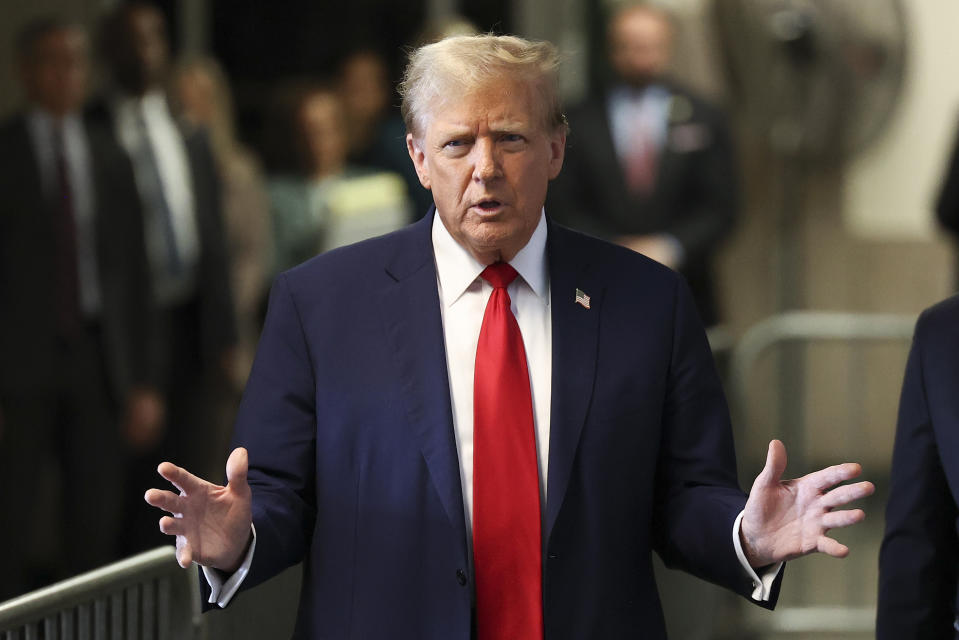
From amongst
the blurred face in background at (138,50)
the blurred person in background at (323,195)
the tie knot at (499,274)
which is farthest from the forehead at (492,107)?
the blurred person in background at (323,195)

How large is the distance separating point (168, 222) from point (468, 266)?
3742 mm

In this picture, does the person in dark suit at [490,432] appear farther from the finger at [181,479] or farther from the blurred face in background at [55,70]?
the blurred face in background at [55,70]

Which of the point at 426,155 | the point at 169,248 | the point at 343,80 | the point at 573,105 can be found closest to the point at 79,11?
the point at 343,80

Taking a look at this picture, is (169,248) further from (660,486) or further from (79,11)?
(660,486)

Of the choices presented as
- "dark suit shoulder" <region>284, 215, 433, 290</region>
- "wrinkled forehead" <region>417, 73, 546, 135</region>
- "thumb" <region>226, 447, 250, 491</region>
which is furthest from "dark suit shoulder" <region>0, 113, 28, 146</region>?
"thumb" <region>226, 447, 250, 491</region>

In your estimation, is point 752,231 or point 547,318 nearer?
point 547,318

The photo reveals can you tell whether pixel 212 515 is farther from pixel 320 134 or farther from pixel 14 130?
pixel 320 134

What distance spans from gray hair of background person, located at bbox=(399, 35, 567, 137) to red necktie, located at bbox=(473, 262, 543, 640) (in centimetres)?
42

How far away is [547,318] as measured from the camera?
2.71 metres

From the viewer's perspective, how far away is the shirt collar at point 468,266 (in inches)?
106

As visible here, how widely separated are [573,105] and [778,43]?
1.44 meters

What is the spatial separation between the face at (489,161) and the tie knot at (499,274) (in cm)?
4

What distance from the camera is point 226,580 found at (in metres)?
2.53

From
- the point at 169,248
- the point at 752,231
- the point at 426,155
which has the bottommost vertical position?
the point at 752,231
